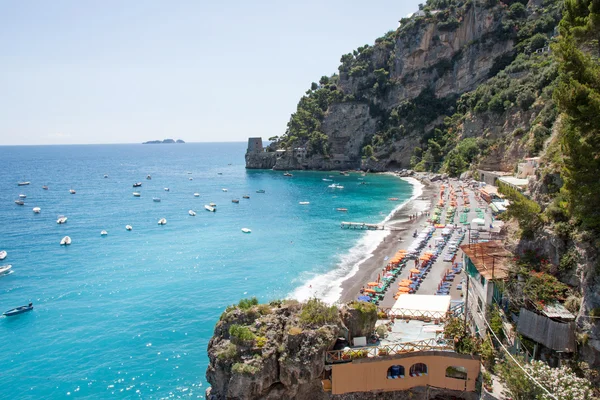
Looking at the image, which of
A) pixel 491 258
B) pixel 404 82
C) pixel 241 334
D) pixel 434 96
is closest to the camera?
pixel 241 334

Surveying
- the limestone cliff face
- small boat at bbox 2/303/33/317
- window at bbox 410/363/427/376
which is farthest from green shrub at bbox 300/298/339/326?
the limestone cliff face

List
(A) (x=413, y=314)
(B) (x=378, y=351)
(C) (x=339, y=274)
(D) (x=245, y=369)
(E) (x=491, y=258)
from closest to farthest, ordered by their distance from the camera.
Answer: (D) (x=245, y=369)
(B) (x=378, y=351)
(E) (x=491, y=258)
(A) (x=413, y=314)
(C) (x=339, y=274)

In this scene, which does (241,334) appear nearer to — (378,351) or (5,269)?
(378,351)

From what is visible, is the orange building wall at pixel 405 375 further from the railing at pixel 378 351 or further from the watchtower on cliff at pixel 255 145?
the watchtower on cliff at pixel 255 145

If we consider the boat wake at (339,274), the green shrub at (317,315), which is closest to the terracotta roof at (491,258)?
the green shrub at (317,315)

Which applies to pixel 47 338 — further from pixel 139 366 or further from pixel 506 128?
pixel 506 128

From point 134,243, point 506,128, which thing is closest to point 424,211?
point 506,128

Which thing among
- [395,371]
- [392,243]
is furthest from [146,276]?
[395,371]
